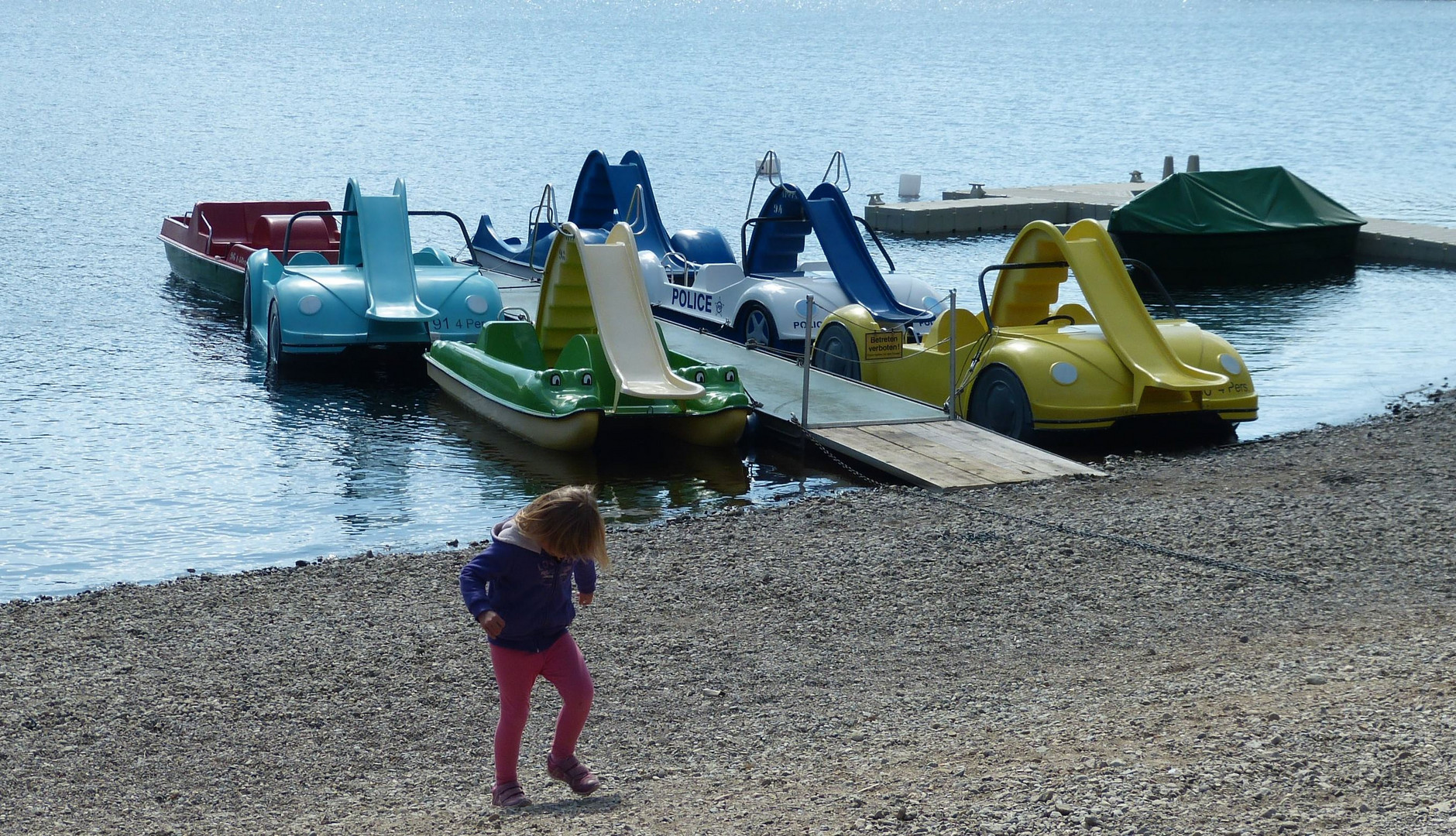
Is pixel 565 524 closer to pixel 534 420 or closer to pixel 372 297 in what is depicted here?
pixel 534 420

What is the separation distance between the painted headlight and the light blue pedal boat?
23.3 feet

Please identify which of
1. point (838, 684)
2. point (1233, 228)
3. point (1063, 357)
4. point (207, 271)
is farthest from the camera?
point (1233, 228)

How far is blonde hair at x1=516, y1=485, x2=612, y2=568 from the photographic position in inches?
209

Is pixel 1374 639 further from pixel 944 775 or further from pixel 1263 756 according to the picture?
pixel 944 775

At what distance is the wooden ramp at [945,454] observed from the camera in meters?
12.2

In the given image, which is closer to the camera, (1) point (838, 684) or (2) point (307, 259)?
(1) point (838, 684)

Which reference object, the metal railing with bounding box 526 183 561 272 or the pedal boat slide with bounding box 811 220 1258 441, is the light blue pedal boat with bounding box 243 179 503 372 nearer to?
the pedal boat slide with bounding box 811 220 1258 441

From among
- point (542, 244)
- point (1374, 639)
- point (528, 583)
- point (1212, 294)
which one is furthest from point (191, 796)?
point (1212, 294)

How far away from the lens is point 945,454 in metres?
12.9

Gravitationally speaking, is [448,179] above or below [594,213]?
above

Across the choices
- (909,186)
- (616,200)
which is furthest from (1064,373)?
(909,186)

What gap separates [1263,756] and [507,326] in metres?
11.3

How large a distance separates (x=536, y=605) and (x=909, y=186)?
33.5 metres

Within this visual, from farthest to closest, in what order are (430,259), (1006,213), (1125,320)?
1. (1006,213)
2. (430,259)
3. (1125,320)
